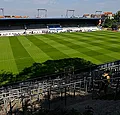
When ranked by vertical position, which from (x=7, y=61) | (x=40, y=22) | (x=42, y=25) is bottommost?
(x=7, y=61)

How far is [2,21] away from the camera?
64.8 m

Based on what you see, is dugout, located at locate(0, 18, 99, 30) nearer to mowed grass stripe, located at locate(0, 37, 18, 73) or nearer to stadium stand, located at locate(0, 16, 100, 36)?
stadium stand, located at locate(0, 16, 100, 36)

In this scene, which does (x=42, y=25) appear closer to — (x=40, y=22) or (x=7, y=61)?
(x=40, y=22)

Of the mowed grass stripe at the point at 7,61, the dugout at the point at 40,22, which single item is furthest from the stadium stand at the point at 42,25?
the mowed grass stripe at the point at 7,61

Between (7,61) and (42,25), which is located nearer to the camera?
(7,61)

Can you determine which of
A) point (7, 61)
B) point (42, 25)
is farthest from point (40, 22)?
point (7, 61)

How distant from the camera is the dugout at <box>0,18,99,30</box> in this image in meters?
65.8

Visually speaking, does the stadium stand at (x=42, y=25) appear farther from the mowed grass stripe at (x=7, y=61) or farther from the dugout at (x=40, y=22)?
the mowed grass stripe at (x=7, y=61)

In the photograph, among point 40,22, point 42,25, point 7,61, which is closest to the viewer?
point 7,61

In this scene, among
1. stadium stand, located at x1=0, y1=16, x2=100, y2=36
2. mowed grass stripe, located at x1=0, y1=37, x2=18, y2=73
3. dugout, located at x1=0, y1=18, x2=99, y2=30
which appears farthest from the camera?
dugout, located at x1=0, y1=18, x2=99, y2=30

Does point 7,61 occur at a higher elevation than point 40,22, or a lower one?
lower

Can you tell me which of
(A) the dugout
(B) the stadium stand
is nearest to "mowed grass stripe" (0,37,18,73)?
(B) the stadium stand

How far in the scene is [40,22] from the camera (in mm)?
71188

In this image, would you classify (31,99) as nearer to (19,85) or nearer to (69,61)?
(19,85)
